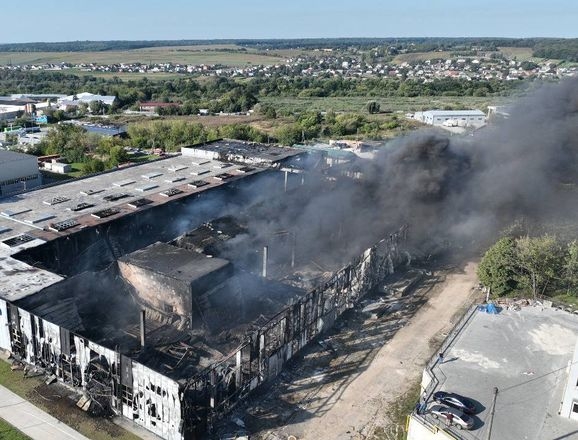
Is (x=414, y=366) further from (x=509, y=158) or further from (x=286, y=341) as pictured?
(x=509, y=158)

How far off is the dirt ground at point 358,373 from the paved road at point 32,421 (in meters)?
4.89

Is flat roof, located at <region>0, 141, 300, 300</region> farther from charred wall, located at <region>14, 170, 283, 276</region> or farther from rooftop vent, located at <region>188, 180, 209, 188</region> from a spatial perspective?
charred wall, located at <region>14, 170, 283, 276</region>

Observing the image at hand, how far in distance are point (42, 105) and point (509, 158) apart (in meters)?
83.6

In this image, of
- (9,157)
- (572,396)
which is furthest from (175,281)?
(9,157)

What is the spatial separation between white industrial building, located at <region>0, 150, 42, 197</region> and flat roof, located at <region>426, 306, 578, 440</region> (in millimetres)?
36579

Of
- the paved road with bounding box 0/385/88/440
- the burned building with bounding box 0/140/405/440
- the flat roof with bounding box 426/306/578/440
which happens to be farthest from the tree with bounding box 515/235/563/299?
the paved road with bounding box 0/385/88/440

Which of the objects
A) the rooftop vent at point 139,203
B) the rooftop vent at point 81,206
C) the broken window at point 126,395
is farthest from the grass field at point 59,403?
the rooftop vent at point 139,203

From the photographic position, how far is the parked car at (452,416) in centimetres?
1560

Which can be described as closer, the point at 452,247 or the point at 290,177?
the point at 452,247

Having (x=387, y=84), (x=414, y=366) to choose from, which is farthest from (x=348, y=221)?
(x=387, y=84)

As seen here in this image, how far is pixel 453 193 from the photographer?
34656mm

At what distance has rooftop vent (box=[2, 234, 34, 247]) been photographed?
24.1 metres

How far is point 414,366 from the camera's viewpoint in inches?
817

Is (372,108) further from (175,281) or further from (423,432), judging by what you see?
(423,432)
